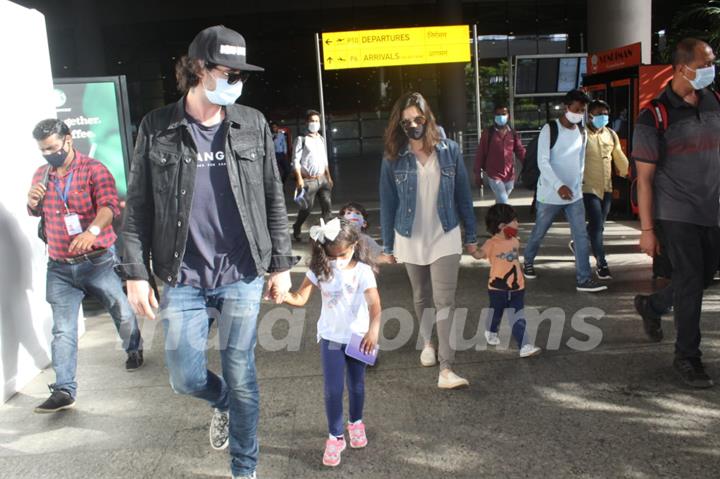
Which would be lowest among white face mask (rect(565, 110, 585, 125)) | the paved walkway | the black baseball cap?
the paved walkway

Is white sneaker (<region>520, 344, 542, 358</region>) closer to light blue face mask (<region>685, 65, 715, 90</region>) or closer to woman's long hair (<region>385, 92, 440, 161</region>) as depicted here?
woman's long hair (<region>385, 92, 440, 161</region>)

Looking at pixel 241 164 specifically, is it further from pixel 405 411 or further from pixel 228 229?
pixel 405 411

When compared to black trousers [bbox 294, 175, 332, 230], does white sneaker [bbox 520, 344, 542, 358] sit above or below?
below

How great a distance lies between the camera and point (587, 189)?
23.1ft

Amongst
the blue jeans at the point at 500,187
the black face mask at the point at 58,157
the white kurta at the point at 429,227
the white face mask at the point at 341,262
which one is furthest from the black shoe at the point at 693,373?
the blue jeans at the point at 500,187

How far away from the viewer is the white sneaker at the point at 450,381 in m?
4.44

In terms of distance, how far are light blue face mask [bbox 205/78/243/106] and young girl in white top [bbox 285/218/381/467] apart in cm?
81

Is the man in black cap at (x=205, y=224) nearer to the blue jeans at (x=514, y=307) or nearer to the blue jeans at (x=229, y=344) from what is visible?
the blue jeans at (x=229, y=344)

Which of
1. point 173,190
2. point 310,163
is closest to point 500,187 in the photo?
point 310,163

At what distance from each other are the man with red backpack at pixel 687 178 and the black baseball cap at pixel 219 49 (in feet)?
8.52

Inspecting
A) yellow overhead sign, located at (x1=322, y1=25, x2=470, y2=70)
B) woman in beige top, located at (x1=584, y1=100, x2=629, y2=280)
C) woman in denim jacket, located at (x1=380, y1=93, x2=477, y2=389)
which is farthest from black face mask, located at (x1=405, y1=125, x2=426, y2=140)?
yellow overhead sign, located at (x1=322, y1=25, x2=470, y2=70)

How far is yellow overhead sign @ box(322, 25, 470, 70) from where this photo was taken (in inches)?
550

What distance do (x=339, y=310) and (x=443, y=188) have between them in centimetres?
127

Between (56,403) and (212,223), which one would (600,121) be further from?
(56,403)
